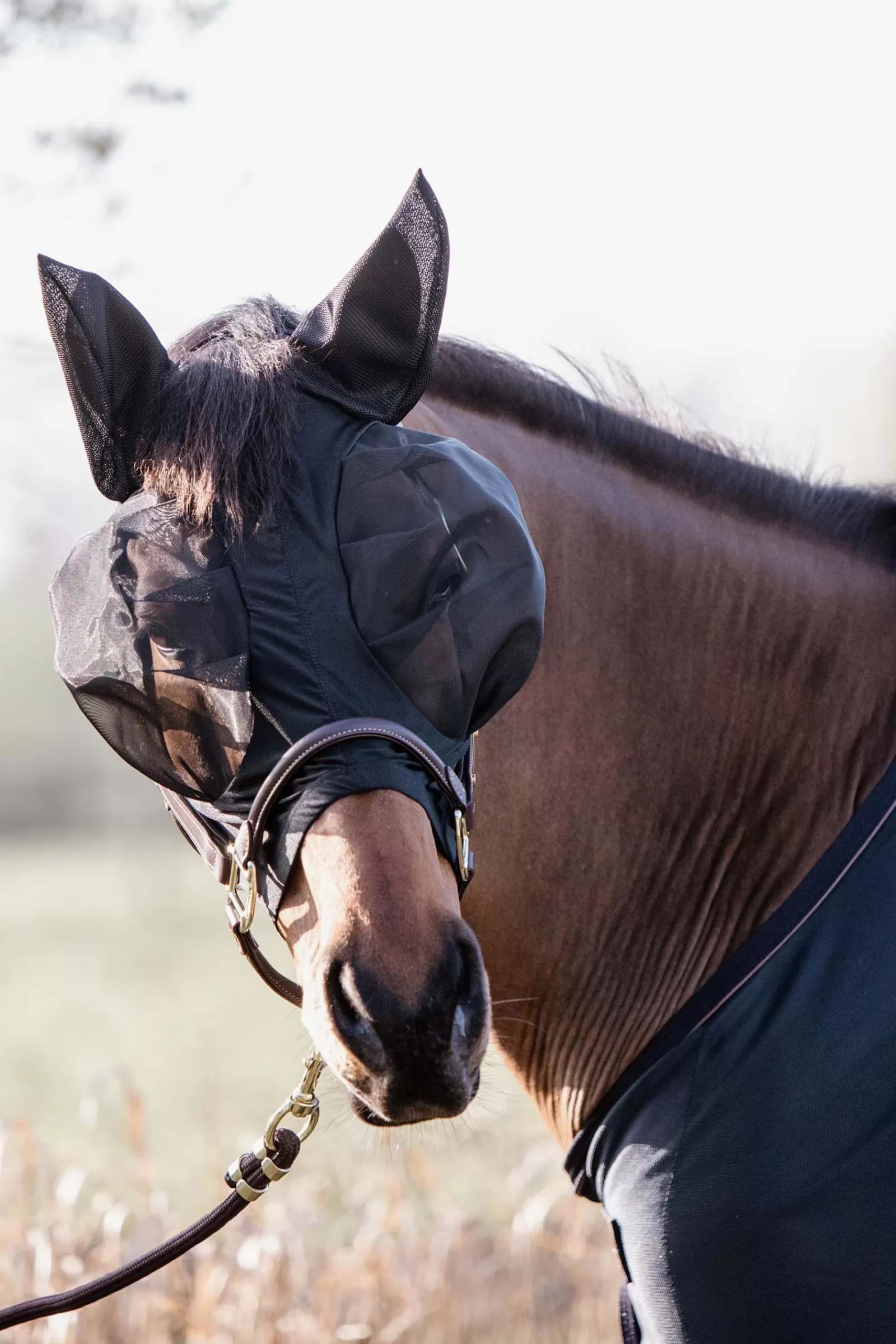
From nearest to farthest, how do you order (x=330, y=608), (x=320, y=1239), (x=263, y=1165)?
1. (x=330, y=608)
2. (x=263, y=1165)
3. (x=320, y=1239)

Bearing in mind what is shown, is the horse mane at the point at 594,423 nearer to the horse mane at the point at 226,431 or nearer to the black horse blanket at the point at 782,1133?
the horse mane at the point at 226,431

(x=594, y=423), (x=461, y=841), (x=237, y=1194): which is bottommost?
(x=237, y=1194)

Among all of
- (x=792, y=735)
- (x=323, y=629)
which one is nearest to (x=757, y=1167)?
(x=792, y=735)

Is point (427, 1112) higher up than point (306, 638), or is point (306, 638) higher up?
point (306, 638)

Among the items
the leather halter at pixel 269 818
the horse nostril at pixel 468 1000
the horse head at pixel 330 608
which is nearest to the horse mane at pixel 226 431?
the horse head at pixel 330 608

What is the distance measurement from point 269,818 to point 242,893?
212mm

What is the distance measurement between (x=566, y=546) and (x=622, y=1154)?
1.12 meters

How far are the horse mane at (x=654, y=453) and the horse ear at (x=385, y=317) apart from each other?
500mm

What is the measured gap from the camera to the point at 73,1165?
5.16 m

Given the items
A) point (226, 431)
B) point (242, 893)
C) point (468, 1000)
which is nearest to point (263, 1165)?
point (242, 893)

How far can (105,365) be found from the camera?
1899 mm

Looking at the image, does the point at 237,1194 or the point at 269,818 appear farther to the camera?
the point at 237,1194

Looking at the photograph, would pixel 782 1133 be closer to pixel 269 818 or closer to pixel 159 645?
pixel 269 818

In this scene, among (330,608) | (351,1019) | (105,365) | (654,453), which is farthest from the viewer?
(654,453)
